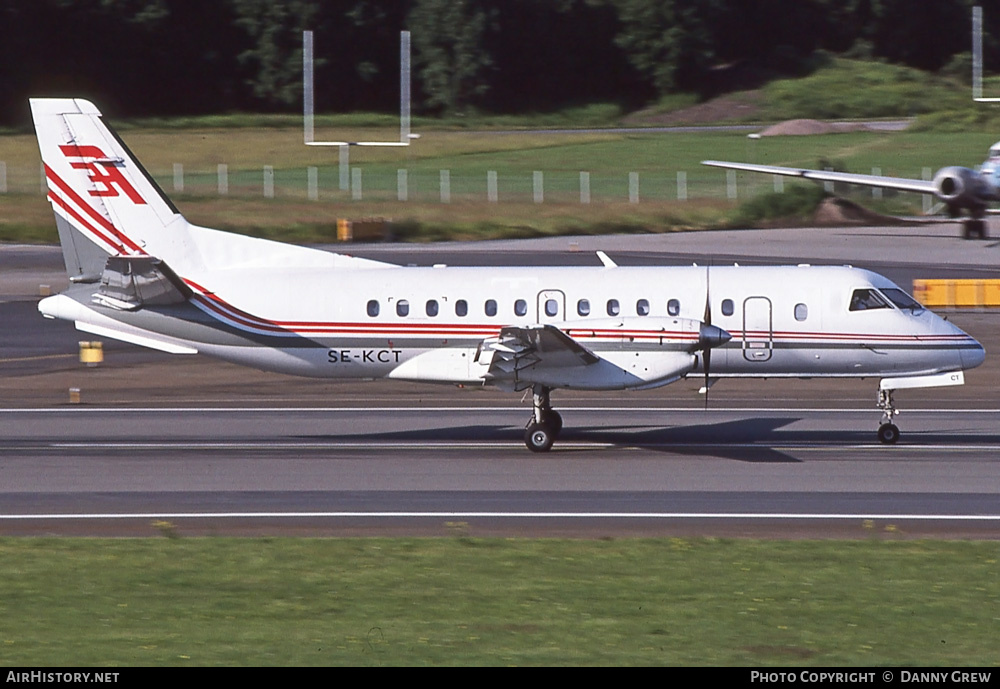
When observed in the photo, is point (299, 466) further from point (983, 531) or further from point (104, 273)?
point (983, 531)

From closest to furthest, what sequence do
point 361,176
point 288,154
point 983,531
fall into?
point 983,531, point 361,176, point 288,154

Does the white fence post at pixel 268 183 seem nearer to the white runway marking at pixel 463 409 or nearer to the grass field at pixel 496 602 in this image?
the white runway marking at pixel 463 409

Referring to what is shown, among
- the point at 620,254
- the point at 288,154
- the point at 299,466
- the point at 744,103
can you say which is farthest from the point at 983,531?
the point at 744,103

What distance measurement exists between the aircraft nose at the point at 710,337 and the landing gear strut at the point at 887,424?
12.1 ft

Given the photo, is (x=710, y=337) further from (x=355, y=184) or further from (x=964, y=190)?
(x=355, y=184)

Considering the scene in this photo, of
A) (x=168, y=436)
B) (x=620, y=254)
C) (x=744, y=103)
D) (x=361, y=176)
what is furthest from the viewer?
(x=744, y=103)

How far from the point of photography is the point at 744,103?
10838 cm

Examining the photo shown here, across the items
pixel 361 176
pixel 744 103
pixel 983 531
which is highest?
pixel 744 103

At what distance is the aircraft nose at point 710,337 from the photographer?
21.9 metres

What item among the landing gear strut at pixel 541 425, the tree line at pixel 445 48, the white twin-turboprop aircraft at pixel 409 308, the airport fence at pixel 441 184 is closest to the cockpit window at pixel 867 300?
the white twin-turboprop aircraft at pixel 409 308

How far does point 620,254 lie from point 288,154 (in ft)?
123

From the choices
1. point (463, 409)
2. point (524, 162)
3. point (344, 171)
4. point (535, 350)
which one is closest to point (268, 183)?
point (344, 171)

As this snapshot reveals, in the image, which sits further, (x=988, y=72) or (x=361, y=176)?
(x=988, y=72)

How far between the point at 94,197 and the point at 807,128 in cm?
8202
